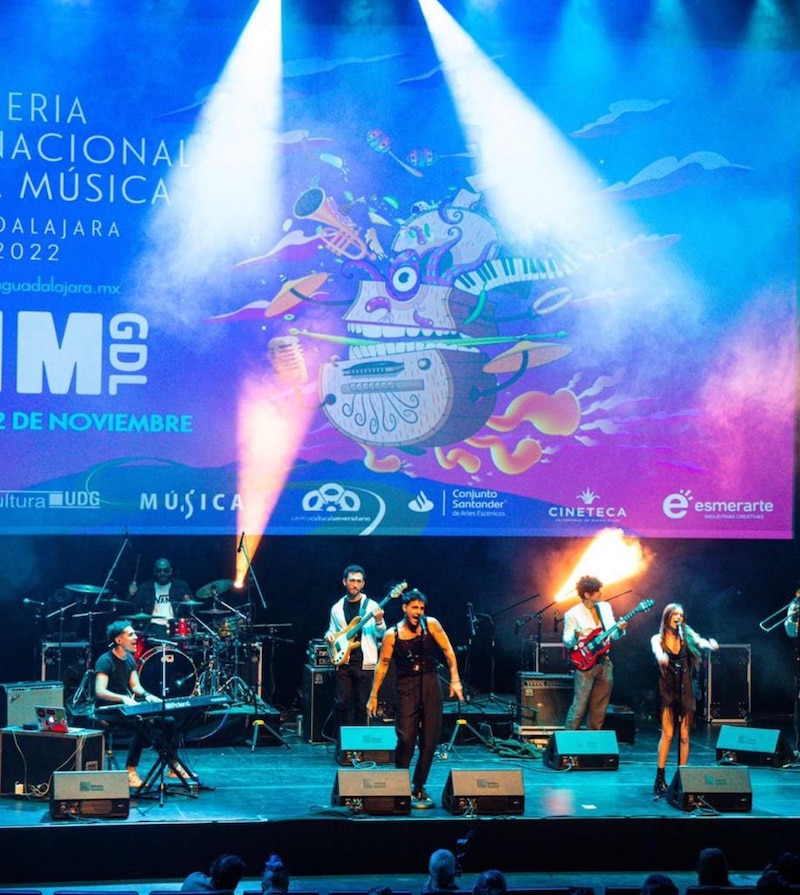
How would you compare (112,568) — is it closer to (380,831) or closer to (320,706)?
(320,706)

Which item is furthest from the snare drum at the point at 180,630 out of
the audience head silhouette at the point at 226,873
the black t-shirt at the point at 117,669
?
the audience head silhouette at the point at 226,873

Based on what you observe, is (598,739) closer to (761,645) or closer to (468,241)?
(761,645)

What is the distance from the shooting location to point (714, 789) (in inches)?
409

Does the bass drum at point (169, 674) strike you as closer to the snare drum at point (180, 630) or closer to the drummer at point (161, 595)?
the snare drum at point (180, 630)

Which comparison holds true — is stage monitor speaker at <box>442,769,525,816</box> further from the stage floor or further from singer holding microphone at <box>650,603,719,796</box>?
singer holding microphone at <box>650,603,719,796</box>

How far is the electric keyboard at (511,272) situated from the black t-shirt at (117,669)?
4724mm

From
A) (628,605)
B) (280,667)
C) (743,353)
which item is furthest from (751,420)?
(280,667)

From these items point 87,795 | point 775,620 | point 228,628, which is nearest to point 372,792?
point 87,795

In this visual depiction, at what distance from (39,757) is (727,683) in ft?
22.5

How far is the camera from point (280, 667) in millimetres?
14023

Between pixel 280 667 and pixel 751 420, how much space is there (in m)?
5.22

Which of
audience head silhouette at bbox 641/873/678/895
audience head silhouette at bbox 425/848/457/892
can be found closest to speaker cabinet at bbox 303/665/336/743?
audience head silhouette at bbox 425/848/457/892

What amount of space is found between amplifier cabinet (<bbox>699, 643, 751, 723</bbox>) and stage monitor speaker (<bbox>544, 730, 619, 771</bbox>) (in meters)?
2.48

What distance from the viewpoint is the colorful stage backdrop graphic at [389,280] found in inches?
500
